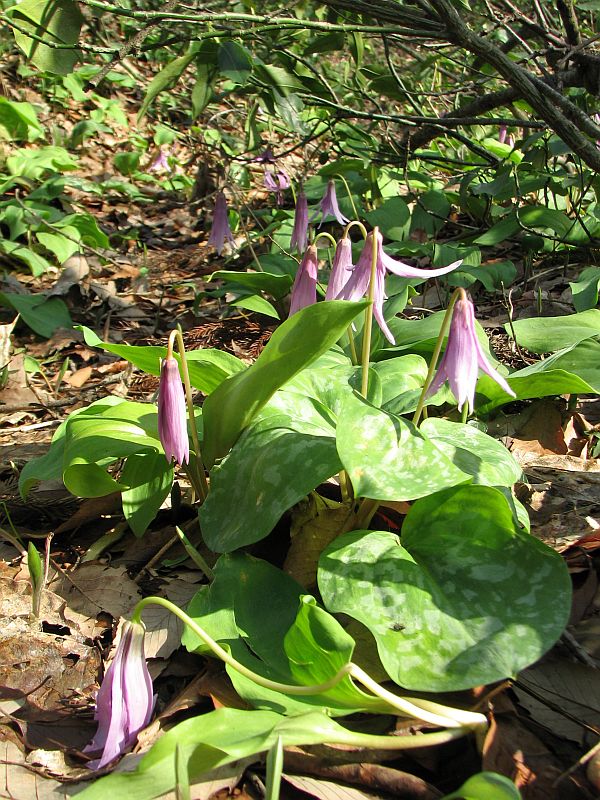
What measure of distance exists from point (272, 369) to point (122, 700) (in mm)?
654

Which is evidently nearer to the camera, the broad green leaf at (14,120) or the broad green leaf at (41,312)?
the broad green leaf at (41,312)

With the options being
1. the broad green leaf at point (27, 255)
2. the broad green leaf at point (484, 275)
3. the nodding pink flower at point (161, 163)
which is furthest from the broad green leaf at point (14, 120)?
the broad green leaf at point (484, 275)

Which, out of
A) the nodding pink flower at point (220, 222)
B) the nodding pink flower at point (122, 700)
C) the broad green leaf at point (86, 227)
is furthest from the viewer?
the broad green leaf at point (86, 227)

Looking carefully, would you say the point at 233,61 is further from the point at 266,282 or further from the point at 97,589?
the point at 97,589

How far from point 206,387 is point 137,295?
2.09 metres

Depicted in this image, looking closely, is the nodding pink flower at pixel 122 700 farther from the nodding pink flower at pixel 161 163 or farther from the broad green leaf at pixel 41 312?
the nodding pink flower at pixel 161 163

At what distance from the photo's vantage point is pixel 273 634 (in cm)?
128

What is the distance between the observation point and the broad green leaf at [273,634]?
1.11m

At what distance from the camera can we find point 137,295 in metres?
3.81

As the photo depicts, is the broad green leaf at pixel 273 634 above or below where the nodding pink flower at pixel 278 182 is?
below

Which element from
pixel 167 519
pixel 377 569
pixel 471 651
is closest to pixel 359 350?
pixel 167 519

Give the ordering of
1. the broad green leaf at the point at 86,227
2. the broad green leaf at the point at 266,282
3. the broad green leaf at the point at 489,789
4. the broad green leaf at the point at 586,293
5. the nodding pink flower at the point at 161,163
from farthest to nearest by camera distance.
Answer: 1. the nodding pink flower at the point at 161,163
2. the broad green leaf at the point at 86,227
3. the broad green leaf at the point at 266,282
4. the broad green leaf at the point at 586,293
5. the broad green leaf at the point at 489,789

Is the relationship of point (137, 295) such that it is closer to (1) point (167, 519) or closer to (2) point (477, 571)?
(1) point (167, 519)

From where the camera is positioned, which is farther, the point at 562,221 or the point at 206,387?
the point at 562,221
